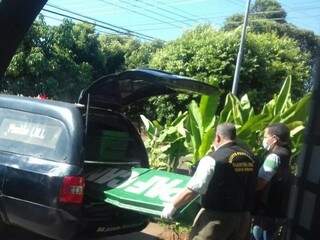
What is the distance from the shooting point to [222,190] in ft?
15.4

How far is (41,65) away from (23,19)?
1709cm

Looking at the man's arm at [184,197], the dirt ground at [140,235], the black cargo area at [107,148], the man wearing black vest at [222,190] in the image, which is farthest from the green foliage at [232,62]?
the man's arm at [184,197]

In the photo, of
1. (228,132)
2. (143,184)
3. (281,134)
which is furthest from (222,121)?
(228,132)

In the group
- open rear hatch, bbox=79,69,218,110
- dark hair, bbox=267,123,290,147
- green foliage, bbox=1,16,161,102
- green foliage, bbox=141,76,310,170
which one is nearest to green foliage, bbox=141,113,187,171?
green foliage, bbox=141,76,310,170

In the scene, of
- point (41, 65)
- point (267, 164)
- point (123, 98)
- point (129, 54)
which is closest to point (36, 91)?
point (41, 65)

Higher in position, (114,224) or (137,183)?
(137,183)

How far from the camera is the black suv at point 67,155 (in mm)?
5387

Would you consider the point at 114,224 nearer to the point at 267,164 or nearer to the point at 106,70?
the point at 267,164

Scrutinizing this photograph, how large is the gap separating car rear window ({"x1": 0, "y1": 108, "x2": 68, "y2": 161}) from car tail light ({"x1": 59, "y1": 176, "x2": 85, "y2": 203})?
263mm

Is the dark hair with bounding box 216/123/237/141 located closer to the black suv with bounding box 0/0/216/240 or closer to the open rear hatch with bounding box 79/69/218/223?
the open rear hatch with bounding box 79/69/218/223

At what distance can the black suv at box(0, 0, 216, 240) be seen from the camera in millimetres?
5387

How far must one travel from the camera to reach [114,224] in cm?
590

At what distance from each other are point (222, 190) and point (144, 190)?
3.39 feet

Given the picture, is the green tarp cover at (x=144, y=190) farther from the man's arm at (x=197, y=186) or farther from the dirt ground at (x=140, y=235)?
the dirt ground at (x=140, y=235)
